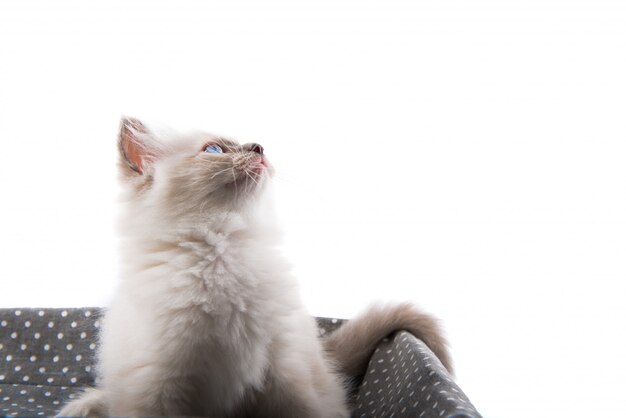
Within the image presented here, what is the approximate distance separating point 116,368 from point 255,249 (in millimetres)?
309

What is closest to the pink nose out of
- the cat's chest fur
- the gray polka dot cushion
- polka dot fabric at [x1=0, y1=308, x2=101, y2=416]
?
the cat's chest fur

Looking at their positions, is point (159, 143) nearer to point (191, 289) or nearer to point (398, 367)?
point (191, 289)

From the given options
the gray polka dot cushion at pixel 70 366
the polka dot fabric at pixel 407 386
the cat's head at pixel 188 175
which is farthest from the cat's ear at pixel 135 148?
the polka dot fabric at pixel 407 386

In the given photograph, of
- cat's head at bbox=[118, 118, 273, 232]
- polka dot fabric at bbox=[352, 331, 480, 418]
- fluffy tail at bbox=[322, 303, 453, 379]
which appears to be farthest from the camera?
fluffy tail at bbox=[322, 303, 453, 379]

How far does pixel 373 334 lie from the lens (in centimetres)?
142

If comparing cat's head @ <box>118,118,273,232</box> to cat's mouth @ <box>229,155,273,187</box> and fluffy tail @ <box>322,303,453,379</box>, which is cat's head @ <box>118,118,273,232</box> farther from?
fluffy tail @ <box>322,303,453,379</box>

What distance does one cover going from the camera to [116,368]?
98 centimetres

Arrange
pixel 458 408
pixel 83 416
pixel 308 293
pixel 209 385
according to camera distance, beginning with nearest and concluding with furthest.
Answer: pixel 458 408
pixel 209 385
pixel 83 416
pixel 308 293

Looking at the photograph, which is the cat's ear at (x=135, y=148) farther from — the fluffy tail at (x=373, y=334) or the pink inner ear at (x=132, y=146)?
the fluffy tail at (x=373, y=334)

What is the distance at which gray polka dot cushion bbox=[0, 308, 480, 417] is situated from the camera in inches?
43.3

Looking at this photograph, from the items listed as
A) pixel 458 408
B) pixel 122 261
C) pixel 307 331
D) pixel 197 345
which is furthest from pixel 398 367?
pixel 122 261

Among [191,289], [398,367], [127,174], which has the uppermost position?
[127,174]

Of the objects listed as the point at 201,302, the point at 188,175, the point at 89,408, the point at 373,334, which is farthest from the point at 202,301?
the point at 373,334

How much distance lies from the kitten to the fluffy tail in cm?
23
